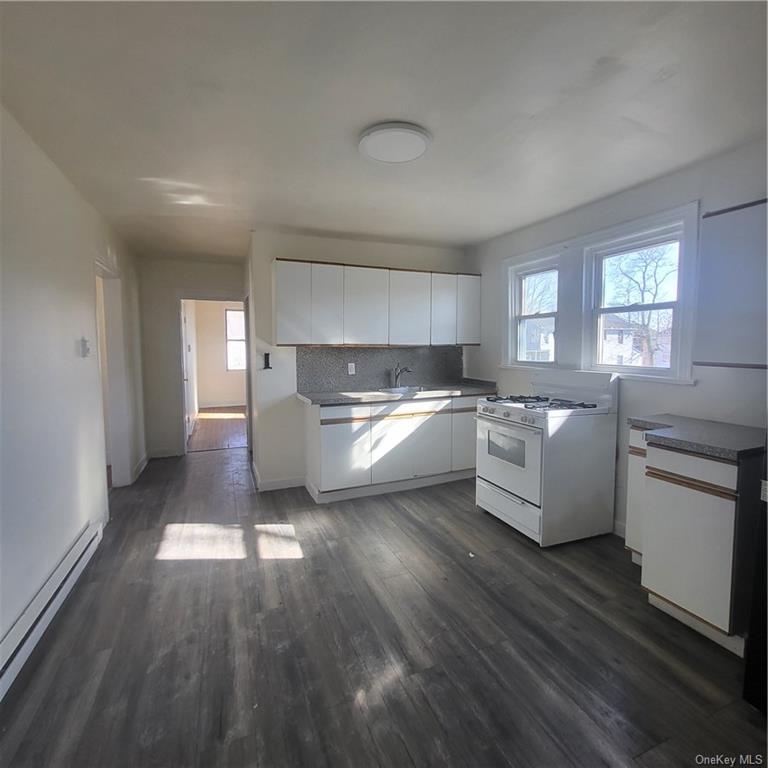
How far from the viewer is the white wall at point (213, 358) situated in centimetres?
862

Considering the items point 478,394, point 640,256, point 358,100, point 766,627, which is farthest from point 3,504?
point 640,256

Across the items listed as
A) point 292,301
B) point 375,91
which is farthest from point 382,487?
point 375,91

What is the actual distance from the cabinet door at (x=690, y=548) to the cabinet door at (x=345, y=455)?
7.10 feet

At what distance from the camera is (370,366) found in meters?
4.38

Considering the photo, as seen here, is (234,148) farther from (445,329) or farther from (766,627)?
(766,627)

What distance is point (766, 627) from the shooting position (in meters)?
1.55

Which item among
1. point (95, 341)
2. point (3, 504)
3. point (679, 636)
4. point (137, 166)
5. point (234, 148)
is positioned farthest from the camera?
point (95, 341)

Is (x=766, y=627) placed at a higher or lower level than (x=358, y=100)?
lower

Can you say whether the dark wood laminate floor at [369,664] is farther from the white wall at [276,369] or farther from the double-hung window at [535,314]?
the double-hung window at [535,314]

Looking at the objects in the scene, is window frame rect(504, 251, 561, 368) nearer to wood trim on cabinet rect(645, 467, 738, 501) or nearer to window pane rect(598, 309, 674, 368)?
window pane rect(598, 309, 674, 368)

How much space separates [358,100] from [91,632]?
9.08 ft

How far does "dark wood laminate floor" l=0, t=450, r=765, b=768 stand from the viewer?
144 cm

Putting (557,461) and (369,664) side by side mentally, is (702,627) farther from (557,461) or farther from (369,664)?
(369,664)

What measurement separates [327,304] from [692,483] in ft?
9.71
